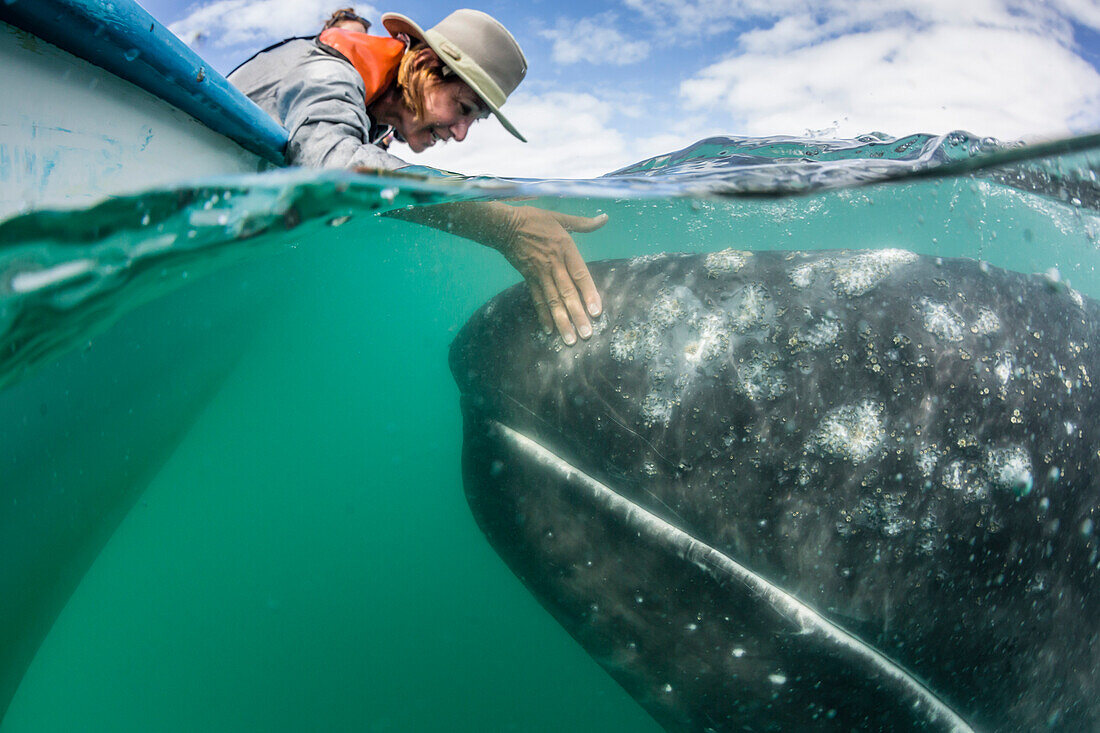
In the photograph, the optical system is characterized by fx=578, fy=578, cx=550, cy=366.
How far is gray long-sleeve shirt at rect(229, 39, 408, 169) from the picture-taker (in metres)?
2.88

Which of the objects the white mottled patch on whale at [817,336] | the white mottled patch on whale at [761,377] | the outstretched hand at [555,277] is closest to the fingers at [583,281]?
the outstretched hand at [555,277]

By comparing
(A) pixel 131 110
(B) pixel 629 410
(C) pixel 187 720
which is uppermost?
(A) pixel 131 110

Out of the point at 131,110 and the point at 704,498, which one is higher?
the point at 131,110

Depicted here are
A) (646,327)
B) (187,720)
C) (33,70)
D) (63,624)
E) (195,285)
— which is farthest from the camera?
(187,720)

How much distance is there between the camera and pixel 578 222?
363cm

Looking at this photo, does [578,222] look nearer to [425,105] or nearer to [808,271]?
[808,271]

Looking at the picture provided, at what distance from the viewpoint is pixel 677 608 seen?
8.63ft

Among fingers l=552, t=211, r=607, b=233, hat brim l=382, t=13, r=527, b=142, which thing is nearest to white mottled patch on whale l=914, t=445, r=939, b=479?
fingers l=552, t=211, r=607, b=233

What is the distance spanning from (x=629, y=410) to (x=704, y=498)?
511 millimetres

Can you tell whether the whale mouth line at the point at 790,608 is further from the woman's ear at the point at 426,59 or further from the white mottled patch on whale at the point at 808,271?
the woman's ear at the point at 426,59

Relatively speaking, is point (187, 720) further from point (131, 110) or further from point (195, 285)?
point (131, 110)

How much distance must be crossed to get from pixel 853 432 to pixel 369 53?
12.1 feet

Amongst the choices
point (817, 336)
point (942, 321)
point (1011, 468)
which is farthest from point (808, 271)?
point (1011, 468)

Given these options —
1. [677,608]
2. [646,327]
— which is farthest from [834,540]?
[646,327]
